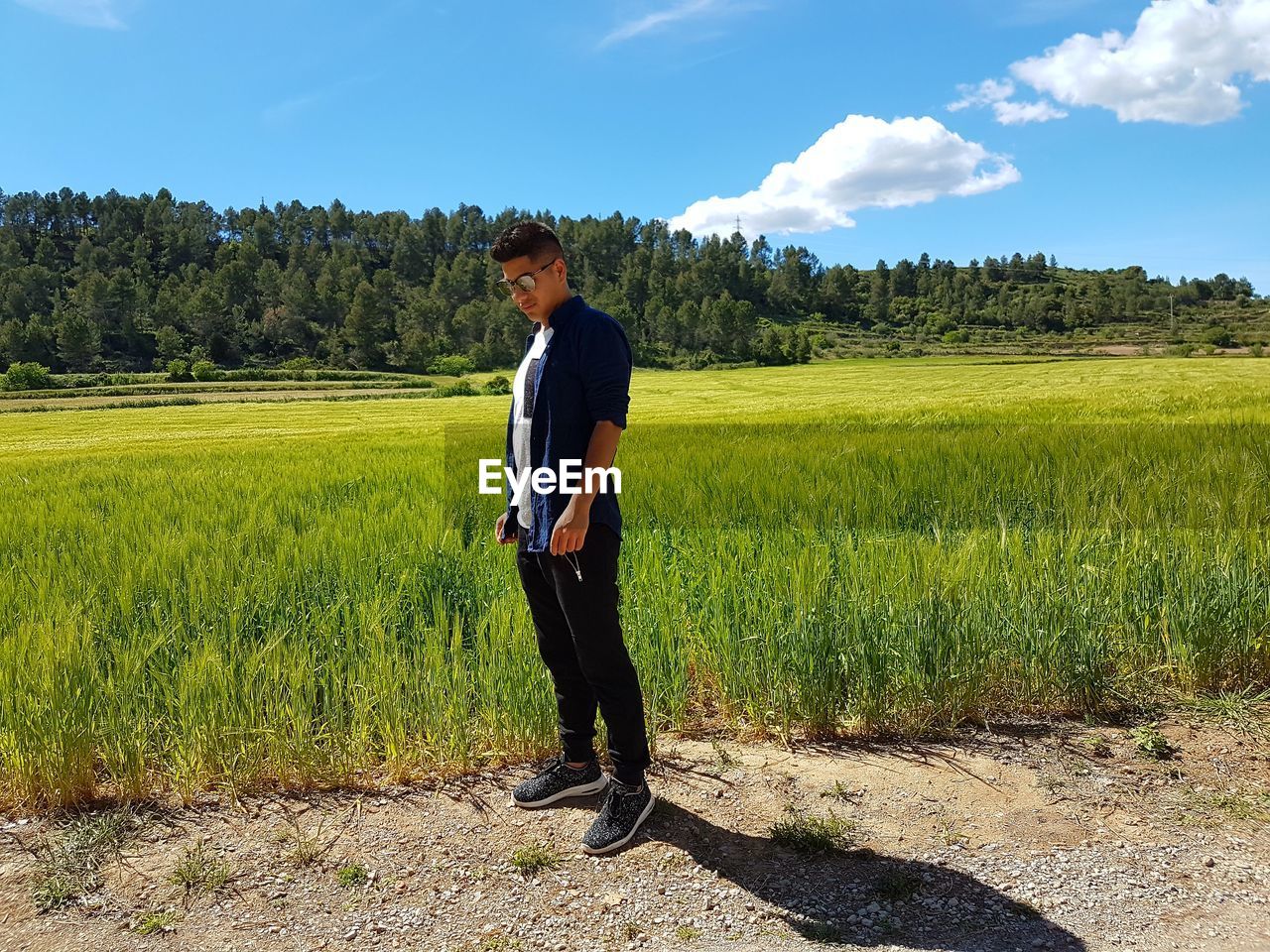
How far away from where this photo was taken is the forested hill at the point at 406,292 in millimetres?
70688

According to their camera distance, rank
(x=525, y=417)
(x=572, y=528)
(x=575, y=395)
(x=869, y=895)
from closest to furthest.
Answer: (x=869, y=895) → (x=572, y=528) → (x=575, y=395) → (x=525, y=417)

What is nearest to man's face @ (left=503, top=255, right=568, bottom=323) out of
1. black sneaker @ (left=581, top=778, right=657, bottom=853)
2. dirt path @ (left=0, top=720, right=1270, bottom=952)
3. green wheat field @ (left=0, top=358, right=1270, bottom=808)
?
green wheat field @ (left=0, top=358, right=1270, bottom=808)

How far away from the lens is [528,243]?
2654mm

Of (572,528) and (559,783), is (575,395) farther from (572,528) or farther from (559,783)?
(559,783)

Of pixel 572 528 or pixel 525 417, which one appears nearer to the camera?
pixel 572 528

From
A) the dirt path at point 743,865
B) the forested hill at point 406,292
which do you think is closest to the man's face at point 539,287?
the dirt path at point 743,865

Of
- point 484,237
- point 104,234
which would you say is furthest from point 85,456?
point 104,234

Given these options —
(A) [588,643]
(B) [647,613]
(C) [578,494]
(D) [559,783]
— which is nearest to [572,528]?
(C) [578,494]

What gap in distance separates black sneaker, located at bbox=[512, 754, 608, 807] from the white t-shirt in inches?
38.5

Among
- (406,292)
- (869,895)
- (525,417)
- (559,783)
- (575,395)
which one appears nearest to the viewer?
(869,895)

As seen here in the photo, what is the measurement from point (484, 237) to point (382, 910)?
125 meters

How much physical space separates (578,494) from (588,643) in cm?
53

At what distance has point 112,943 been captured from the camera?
2232 millimetres

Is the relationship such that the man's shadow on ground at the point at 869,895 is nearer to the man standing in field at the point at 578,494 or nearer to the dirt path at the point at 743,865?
the dirt path at the point at 743,865
